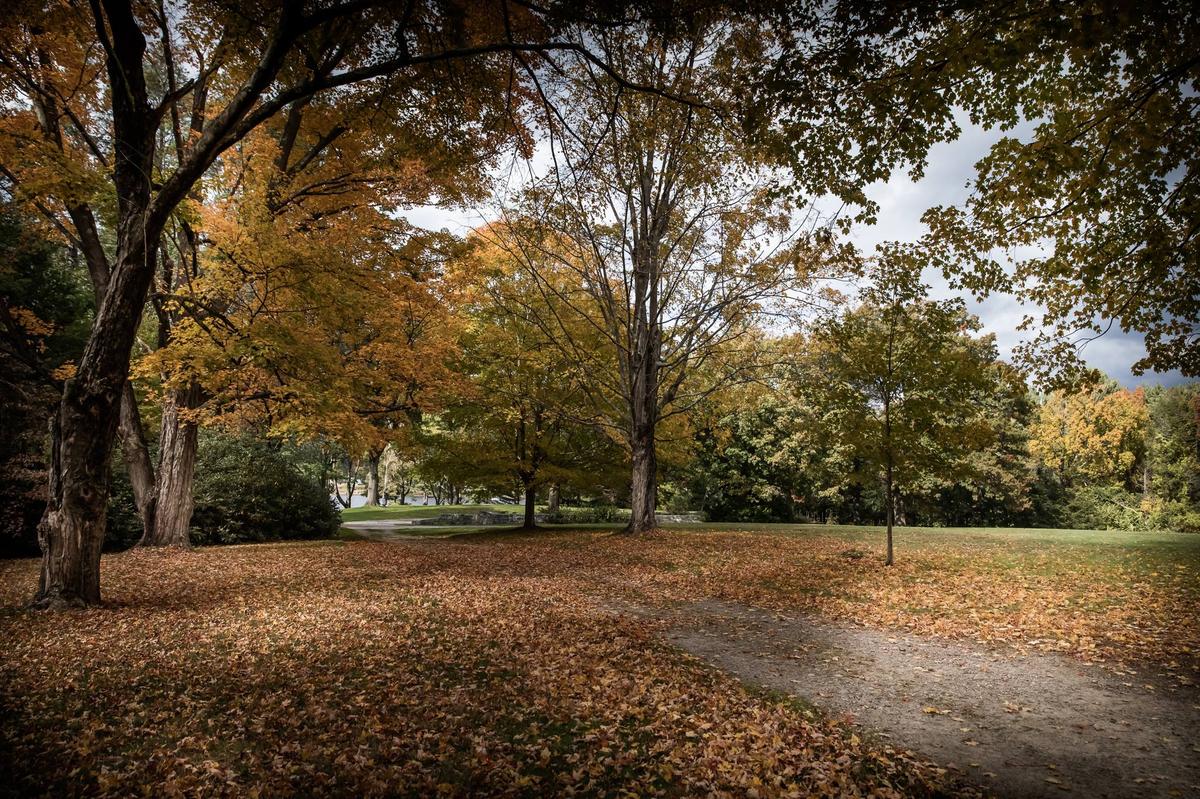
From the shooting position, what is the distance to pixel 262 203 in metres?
10.5

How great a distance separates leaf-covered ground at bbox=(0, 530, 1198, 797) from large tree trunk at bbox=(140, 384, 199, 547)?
2.46 meters

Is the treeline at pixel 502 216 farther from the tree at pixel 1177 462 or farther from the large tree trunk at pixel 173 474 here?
the tree at pixel 1177 462

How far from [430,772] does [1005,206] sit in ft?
37.9

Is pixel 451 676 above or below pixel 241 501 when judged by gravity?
below

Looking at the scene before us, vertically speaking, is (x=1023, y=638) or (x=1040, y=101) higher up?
(x=1040, y=101)

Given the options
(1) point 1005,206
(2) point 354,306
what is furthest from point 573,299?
(1) point 1005,206

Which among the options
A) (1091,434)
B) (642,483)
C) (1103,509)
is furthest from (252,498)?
(1103,509)

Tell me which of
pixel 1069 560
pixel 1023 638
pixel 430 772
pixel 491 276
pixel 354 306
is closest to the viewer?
pixel 430 772

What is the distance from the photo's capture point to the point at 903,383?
12.0 m

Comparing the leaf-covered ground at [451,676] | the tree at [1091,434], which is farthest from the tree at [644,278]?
the tree at [1091,434]

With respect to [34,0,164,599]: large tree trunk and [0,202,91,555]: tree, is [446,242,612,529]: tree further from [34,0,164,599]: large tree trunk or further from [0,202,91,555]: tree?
[0,202,91,555]: tree

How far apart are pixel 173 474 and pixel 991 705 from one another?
16.1 metres

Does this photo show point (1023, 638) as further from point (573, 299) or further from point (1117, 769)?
point (573, 299)

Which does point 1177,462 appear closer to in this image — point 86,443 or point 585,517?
point 585,517
